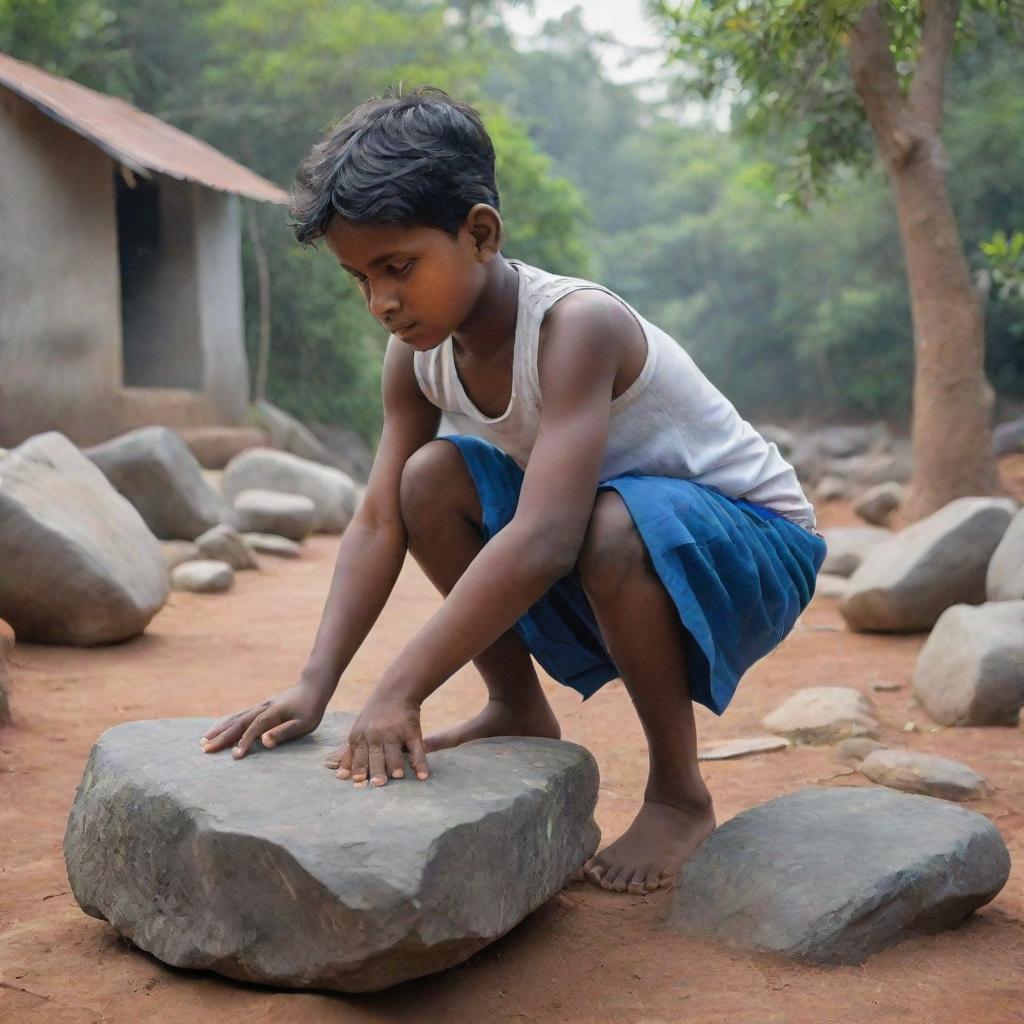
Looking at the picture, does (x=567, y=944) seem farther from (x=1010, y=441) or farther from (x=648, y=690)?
(x=1010, y=441)

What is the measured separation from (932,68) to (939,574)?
330 cm

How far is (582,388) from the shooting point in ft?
6.72

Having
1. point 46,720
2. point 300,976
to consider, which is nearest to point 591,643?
point 300,976

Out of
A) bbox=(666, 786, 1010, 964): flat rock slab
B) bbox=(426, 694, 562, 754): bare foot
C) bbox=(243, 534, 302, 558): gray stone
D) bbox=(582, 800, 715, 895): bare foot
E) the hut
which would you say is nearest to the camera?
bbox=(666, 786, 1010, 964): flat rock slab

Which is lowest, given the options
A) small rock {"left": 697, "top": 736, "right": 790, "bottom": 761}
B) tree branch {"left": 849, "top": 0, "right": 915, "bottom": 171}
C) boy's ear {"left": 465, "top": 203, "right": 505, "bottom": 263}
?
small rock {"left": 697, "top": 736, "right": 790, "bottom": 761}

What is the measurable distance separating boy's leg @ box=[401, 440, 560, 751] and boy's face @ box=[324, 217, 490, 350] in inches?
11.6

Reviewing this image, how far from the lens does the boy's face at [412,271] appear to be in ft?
6.40

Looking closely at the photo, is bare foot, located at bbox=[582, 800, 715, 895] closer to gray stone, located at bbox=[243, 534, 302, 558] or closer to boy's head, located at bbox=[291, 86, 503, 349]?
boy's head, located at bbox=[291, 86, 503, 349]

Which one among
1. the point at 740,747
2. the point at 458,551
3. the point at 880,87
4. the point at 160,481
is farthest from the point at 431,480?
the point at 880,87

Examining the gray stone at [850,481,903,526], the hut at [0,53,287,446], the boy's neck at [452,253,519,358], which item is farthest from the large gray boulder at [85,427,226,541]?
Result: the gray stone at [850,481,903,526]

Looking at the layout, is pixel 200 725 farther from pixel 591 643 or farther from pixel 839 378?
pixel 839 378

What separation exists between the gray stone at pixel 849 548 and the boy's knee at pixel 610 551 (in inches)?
169

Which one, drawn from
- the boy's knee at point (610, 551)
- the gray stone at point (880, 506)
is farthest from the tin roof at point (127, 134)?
the boy's knee at point (610, 551)

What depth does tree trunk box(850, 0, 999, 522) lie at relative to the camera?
623 centimetres
